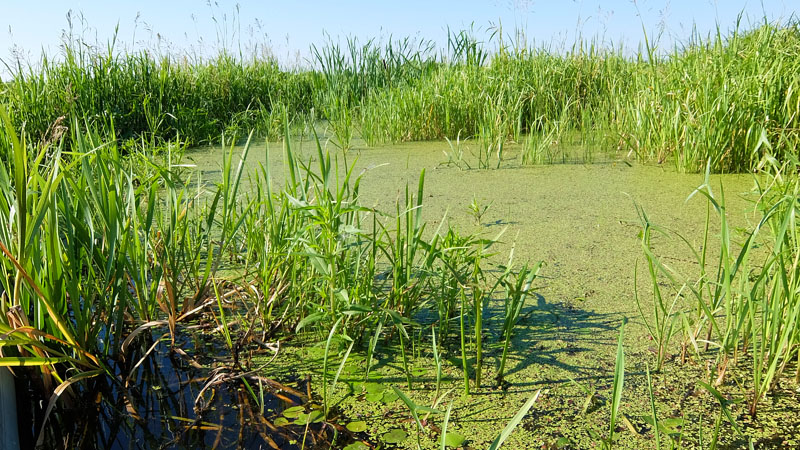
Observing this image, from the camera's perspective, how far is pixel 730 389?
1.20m

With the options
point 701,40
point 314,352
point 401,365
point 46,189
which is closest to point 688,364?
point 401,365

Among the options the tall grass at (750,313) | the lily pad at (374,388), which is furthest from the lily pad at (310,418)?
the tall grass at (750,313)

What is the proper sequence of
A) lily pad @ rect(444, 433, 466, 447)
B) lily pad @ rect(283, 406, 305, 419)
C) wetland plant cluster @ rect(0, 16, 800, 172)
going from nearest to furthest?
1. lily pad @ rect(444, 433, 466, 447)
2. lily pad @ rect(283, 406, 305, 419)
3. wetland plant cluster @ rect(0, 16, 800, 172)

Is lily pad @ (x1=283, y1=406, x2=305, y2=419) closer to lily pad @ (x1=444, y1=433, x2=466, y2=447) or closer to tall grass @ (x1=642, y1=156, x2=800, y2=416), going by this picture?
lily pad @ (x1=444, y1=433, x2=466, y2=447)

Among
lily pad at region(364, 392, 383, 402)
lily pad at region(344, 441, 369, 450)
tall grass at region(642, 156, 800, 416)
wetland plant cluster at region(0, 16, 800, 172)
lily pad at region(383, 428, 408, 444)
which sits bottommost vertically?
lily pad at region(344, 441, 369, 450)

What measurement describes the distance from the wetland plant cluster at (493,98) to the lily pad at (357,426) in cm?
180

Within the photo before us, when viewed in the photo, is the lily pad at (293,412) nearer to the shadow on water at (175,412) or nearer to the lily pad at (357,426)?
the shadow on water at (175,412)

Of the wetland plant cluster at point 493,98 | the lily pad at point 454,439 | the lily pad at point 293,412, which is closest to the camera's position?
the lily pad at point 454,439

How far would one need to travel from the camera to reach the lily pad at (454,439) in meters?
1.04

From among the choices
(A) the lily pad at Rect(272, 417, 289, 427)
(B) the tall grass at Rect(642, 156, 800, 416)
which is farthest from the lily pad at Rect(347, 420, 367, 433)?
(B) the tall grass at Rect(642, 156, 800, 416)

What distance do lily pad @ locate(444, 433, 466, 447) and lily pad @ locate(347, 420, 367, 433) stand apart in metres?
0.15

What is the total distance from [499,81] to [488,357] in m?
2.97

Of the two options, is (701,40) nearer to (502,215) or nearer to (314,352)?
(502,215)

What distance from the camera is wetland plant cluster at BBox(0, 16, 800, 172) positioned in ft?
9.17
